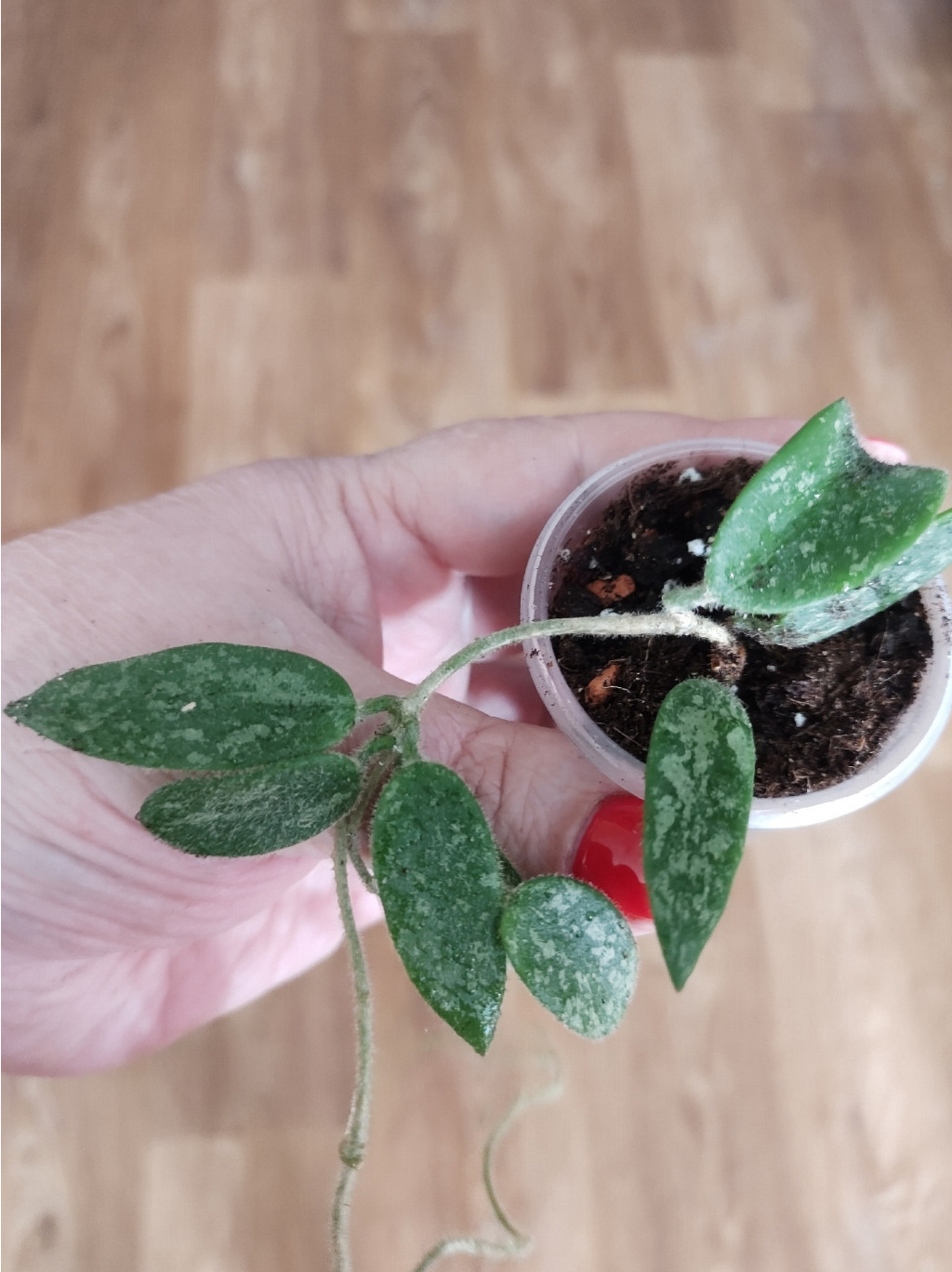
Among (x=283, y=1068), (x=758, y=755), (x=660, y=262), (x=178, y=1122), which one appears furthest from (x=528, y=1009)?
(x=660, y=262)

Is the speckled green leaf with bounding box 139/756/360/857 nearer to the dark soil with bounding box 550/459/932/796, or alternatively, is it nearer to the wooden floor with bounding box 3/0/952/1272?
the dark soil with bounding box 550/459/932/796

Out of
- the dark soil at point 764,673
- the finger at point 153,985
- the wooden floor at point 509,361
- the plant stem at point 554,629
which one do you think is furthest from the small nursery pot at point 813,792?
the wooden floor at point 509,361

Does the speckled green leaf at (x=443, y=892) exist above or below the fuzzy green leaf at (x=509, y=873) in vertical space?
above

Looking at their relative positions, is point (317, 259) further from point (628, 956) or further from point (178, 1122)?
point (628, 956)

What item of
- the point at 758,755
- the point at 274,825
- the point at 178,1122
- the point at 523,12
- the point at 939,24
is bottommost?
the point at 178,1122

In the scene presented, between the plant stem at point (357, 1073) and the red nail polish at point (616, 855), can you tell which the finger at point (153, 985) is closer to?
the plant stem at point (357, 1073)

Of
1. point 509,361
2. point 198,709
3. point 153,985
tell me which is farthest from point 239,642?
point 509,361

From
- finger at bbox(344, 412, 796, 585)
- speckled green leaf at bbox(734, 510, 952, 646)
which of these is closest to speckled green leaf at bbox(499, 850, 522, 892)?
speckled green leaf at bbox(734, 510, 952, 646)
